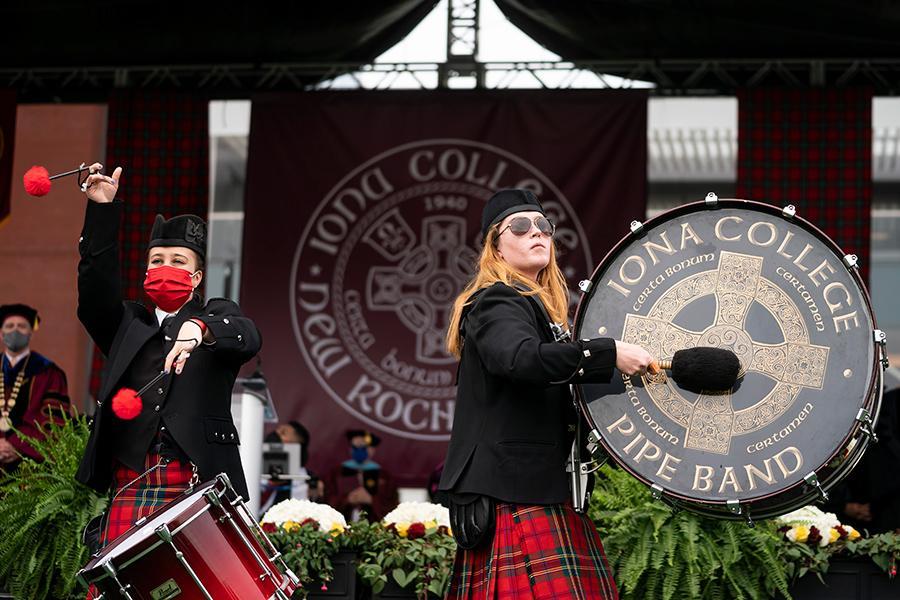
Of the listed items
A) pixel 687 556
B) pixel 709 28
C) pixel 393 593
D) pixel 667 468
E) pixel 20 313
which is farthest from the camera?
pixel 20 313

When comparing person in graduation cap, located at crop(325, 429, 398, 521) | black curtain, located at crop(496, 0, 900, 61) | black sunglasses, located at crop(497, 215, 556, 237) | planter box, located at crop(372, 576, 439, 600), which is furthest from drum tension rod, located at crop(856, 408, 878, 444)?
person in graduation cap, located at crop(325, 429, 398, 521)

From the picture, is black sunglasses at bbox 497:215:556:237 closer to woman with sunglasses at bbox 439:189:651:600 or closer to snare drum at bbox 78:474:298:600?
woman with sunglasses at bbox 439:189:651:600

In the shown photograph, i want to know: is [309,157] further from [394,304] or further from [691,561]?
[691,561]

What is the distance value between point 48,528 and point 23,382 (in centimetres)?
327

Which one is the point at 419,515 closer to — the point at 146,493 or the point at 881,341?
the point at 146,493

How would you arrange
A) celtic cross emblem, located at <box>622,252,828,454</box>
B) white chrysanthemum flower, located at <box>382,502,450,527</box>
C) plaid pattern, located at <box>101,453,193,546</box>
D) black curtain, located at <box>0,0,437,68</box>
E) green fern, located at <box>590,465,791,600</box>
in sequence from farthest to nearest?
black curtain, located at <box>0,0,437,68</box>
white chrysanthemum flower, located at <box>382,502,450,527</box>
green fern, located at <box>590,465,791,600</box>
plaid pattern, located at <box>101,453,193,546</box>
celtic cross emblem, located at <box>622,252,828,454</box>

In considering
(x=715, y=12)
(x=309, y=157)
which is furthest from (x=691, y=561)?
(x=309, y=157)

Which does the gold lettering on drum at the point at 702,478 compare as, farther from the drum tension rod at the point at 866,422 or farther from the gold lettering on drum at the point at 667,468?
the drum tension rod at the point at 866,422

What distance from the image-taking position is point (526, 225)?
2979 millimetres

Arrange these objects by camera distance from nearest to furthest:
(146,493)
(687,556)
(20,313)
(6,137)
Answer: (146,493) → (687,556) → (20,313) → (6,137)

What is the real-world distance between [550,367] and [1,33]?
6004mm

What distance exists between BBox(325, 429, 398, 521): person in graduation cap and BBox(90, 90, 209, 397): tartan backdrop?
1.68m

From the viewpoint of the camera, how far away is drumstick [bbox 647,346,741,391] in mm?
2707

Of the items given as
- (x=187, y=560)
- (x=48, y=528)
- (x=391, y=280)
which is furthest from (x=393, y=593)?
(x=391, y=280)
